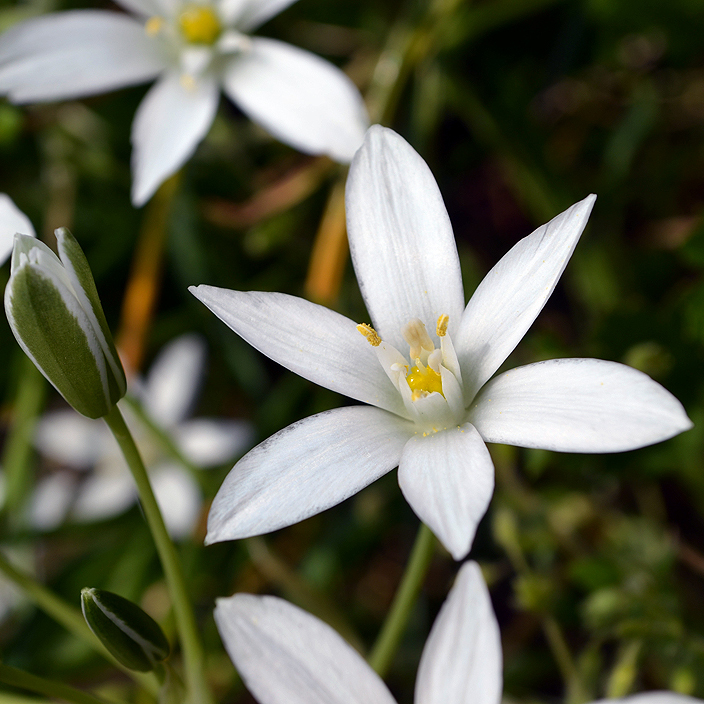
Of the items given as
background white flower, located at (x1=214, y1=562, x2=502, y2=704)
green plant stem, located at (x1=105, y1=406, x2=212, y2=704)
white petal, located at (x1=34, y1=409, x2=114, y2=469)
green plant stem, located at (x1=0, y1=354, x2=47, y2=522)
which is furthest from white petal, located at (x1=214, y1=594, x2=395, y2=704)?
white petal, located at (x1=34, y1=409, x2=114, y2=469)

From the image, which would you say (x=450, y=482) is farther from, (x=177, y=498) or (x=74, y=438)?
(x=74, y=438)

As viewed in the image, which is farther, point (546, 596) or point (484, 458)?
point (546, 596)

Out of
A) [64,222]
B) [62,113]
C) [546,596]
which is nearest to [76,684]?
[64,222]

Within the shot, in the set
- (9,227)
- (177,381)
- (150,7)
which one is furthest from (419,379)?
(177,381)

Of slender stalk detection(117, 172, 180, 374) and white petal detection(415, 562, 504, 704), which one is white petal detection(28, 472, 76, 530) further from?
white petal detection(415, 562, 504, 704)

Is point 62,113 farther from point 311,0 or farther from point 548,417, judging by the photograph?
point 548,417
